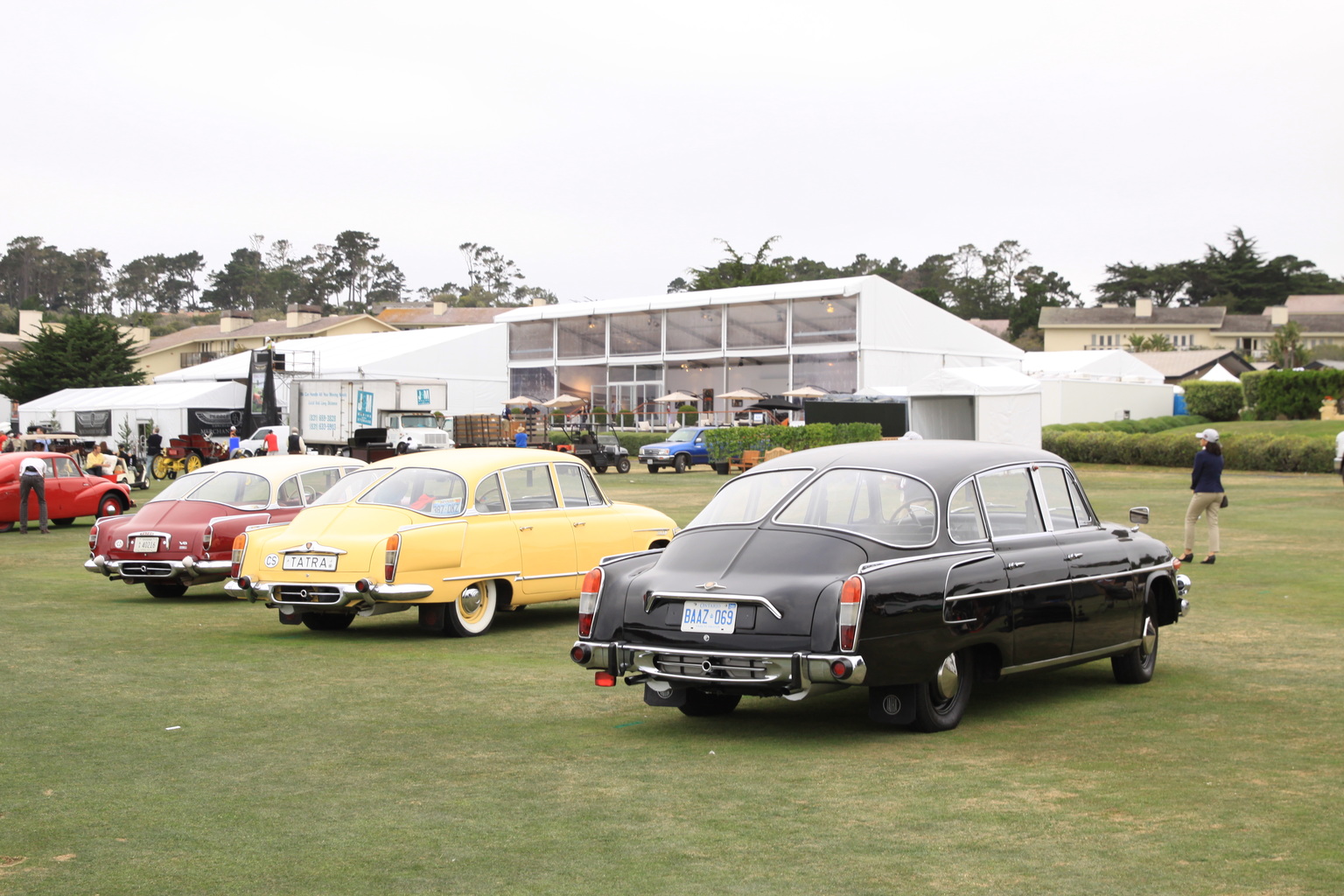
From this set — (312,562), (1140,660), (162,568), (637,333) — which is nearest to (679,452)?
(637,333)

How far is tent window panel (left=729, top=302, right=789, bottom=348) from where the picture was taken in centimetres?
6094

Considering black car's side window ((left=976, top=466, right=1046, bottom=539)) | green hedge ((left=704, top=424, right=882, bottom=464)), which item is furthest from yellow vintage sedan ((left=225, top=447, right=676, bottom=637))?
green hedge ((left=704, top=424, right=882, bottom=464))

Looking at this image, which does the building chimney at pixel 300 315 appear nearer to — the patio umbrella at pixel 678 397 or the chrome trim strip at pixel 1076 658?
Result: the patio umbrella at pixel 678 397

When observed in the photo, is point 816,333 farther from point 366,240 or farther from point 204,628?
point 366,240

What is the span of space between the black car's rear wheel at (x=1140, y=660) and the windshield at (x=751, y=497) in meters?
2.69

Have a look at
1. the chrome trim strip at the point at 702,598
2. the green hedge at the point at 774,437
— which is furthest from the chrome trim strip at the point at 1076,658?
the green hedge at the point at 774,437

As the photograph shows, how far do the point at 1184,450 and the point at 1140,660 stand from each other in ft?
127

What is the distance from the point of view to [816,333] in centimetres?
5909

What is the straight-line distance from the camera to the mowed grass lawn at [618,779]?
489 cm

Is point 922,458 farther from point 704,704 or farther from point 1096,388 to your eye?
point 1096,388

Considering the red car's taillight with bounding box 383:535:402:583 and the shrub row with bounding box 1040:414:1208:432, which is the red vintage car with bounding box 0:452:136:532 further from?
the shrub row with bounding box 1040:414:1208:432

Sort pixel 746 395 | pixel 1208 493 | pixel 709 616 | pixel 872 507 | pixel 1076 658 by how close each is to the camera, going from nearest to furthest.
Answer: pixel 709 616 < pixel 872 507 < pixel 1076 658 < pixel 1208 493 < pixel 746 395

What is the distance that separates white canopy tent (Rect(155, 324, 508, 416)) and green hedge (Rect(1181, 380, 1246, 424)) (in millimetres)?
35324

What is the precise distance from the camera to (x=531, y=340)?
70.9m
